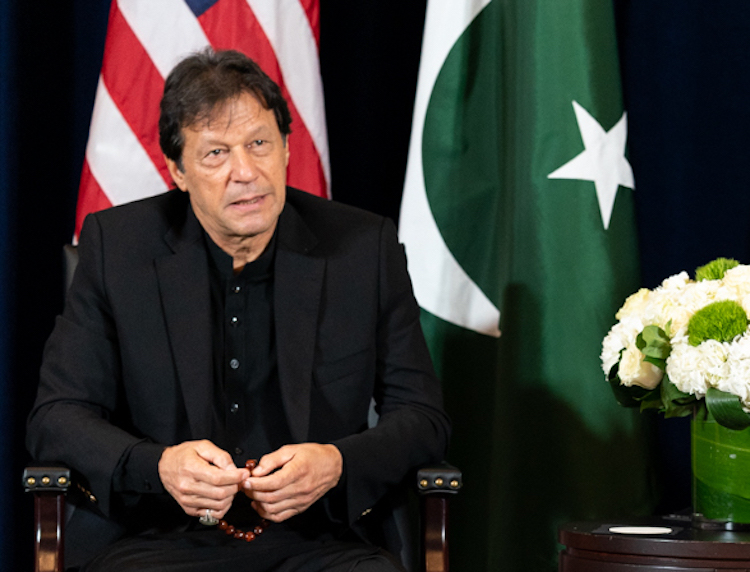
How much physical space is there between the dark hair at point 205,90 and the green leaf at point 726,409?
1016 mm

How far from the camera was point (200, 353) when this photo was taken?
185 centimetres

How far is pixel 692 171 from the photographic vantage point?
2.74 meters

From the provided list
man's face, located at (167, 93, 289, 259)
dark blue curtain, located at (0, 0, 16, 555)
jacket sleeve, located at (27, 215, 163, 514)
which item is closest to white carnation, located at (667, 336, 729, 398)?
man's face, located at (167, 93, 289, 259)

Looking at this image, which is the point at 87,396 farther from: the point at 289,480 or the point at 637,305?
the point at 637,305

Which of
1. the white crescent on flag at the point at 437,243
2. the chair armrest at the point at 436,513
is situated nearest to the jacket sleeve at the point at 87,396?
the chair armrest at the point at 436,513

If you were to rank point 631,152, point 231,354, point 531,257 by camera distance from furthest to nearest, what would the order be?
1. point 631,152
2. point 531,257
3. point 231,354

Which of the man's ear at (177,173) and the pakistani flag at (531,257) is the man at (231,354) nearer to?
the man's ear at (177,173)

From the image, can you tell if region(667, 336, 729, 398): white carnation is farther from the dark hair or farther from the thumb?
the dark hair

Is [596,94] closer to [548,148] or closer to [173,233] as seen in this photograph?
[548,148]

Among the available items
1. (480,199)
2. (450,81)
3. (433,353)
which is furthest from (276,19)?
(433,353)

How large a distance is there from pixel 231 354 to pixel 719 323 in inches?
37.6

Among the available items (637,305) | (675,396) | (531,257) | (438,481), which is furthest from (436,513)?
(531,257)

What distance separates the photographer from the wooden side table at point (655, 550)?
1.55 metres

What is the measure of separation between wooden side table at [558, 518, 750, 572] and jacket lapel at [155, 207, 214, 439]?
2.41 ft
